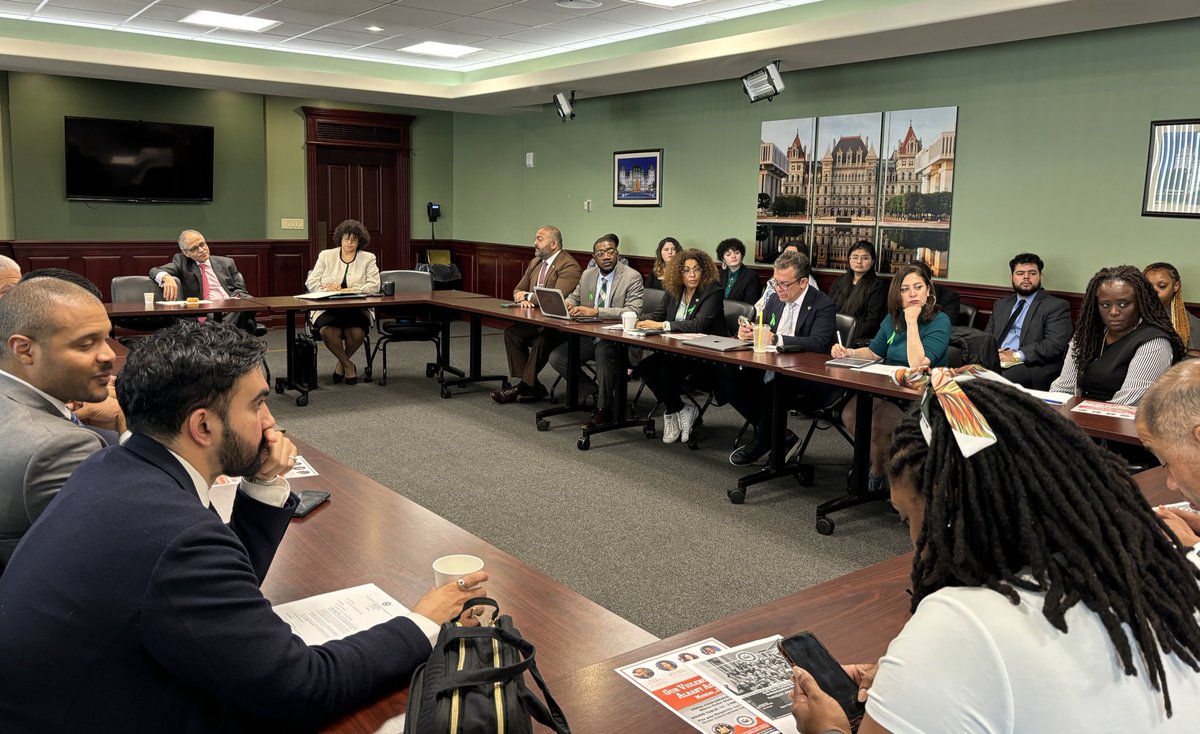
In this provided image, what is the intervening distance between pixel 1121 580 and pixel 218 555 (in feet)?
3.72

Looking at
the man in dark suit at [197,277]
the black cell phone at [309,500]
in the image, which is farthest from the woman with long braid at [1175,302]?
the man in dark suit at [197,277]

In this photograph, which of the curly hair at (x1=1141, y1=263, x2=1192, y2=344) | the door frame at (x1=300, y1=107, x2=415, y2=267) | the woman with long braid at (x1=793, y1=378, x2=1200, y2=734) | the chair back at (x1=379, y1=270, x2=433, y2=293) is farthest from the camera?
the door frame at (x1=300, y1=107, x2=415, y2=267)

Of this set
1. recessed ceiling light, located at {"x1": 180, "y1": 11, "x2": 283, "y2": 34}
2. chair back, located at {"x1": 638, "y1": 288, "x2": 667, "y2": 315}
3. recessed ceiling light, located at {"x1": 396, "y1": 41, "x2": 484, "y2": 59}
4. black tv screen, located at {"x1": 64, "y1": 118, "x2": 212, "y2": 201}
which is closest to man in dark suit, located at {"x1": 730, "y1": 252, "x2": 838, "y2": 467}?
chair back, located at {"x1": 638, "y1": 288, "x2": 667, "y2": 315}

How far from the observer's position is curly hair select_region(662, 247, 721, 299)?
5.91m

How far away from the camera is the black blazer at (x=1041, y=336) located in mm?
5496

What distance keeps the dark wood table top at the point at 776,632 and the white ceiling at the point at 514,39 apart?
171 inches

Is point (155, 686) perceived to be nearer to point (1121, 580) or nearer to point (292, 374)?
point (1121, 580)

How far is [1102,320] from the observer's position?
400 cm

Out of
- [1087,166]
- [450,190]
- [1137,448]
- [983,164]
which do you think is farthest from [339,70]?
[1137,448]

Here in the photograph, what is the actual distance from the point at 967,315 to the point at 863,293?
740 mm

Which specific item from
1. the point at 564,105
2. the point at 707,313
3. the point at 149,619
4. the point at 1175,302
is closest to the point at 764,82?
the point at 707,313

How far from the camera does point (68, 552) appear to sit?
49.1 inches

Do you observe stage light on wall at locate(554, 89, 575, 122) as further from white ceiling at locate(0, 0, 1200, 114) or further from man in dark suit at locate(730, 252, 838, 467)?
man in dark suit at locate(730, 252, 838, 467)

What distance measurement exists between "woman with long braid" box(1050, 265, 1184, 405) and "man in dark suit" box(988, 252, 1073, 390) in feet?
4.34
